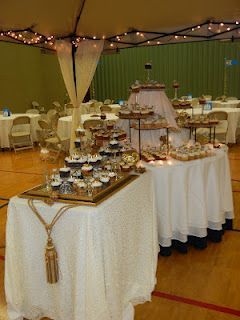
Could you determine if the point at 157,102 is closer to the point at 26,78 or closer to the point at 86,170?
the point at 86,170

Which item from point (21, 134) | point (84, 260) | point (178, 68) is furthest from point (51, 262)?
point (178, 68)

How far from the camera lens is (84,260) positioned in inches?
67.9

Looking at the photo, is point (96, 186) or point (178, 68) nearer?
point (96, 186)

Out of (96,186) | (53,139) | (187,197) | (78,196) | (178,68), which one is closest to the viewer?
(78,196)

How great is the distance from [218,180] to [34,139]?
5533 mm

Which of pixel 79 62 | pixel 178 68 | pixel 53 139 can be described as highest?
pixel 178 68

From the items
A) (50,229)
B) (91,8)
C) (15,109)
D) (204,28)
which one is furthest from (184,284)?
(15,109)

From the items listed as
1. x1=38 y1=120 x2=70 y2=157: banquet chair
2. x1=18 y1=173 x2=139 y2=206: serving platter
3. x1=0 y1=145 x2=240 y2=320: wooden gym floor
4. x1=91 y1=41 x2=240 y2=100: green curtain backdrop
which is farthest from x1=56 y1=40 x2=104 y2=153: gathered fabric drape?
x1=91 y1=41 x2=240 y2=100: green curtain backdrop

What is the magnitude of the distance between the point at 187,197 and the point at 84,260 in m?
1.27

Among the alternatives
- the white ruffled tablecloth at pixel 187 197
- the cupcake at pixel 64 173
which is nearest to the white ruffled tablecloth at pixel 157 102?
the white ruffled tablecloth at pixel 187 197

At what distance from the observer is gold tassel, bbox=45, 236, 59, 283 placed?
178 cm

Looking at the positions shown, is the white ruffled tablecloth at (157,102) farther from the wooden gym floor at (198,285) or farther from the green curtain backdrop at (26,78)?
the green curtain backdrop at (26,78)

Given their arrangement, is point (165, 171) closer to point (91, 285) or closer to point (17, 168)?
point (91, 285)

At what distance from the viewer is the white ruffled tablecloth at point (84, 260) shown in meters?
1.73
